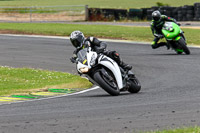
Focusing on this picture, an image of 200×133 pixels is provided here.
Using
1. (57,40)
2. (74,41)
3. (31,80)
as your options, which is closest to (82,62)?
(74,41)

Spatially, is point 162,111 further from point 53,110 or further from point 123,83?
point 123,83

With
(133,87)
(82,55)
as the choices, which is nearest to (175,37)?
(133,87)

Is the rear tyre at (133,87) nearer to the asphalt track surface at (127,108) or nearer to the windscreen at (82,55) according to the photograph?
the asphalt track surface at (127,108)

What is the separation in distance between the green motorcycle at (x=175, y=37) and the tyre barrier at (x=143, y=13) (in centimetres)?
1827

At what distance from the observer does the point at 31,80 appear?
15.2 m

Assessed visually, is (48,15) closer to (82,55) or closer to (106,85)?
(82,55)

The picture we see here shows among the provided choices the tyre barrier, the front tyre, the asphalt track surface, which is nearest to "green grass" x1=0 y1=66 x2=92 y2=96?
the asphalt track surface

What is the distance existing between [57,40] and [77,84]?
14618 mm

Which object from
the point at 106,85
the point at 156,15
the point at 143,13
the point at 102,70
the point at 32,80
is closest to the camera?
the point at 106,85

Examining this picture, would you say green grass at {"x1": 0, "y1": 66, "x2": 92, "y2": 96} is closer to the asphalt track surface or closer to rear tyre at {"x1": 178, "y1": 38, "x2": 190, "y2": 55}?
the asphalt track surface

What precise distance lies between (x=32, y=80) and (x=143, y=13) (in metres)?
27.6

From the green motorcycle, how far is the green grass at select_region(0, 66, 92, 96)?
539cm

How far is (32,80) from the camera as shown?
1513cm

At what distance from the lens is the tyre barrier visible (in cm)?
3872
